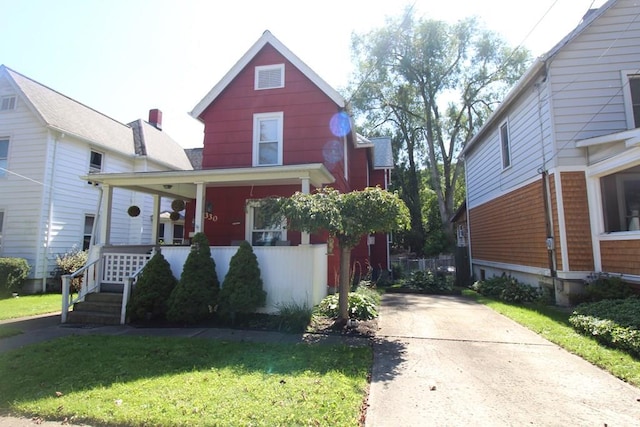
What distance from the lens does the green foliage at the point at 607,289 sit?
717 centimetres

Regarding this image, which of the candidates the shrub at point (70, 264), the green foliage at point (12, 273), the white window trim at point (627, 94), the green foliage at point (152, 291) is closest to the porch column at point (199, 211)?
the green foliage at point (152, 291)

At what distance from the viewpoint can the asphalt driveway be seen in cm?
332

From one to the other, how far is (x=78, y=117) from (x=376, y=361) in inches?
672

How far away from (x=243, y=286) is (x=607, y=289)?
7.84 metres

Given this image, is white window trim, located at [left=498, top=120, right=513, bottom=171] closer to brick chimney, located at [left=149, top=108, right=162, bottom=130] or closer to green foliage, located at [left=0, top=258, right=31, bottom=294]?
green foliage, located at [left=0, top=258, right=31, bottom=294]

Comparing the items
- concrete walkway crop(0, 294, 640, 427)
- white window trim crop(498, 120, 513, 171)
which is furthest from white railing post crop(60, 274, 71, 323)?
white window trim crop(498, 120, 513, 171)

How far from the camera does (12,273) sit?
11.5 meters

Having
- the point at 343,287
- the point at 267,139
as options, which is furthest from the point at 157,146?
the point at 343,287

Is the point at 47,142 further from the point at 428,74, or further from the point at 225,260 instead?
the point at 428,74

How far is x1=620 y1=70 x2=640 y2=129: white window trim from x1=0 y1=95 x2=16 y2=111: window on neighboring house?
68.1ft

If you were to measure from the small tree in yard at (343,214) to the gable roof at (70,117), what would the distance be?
12.0m

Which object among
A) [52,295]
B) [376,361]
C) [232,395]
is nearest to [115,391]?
[232,395]

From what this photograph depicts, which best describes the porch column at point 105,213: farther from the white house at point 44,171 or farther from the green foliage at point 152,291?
the white house at point 44,171

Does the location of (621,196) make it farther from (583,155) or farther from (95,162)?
(95,162)
